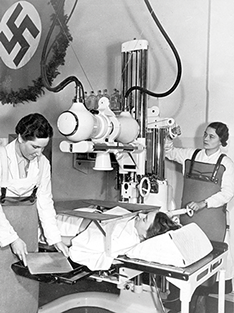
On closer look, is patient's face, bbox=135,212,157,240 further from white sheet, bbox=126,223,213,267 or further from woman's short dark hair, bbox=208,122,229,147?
woman's short dark hair, bbox=208,122,229,147

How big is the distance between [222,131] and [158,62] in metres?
0.48

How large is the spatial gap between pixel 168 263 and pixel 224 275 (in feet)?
1.28

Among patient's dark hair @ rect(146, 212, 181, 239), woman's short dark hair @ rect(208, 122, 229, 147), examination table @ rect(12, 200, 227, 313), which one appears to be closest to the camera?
examination table @ rect(12, 200, 227, 313)

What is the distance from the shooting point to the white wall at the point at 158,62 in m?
1.64

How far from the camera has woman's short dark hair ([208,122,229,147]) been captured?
1636 millimetres

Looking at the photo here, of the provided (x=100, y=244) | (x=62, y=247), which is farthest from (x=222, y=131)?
(x=62, y=247)

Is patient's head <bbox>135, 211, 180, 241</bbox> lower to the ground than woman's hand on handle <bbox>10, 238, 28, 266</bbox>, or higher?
higher

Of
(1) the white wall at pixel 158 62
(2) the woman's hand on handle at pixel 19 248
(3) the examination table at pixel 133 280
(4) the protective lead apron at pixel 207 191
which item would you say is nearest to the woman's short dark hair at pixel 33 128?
(1) the white wall at pixel 158 62

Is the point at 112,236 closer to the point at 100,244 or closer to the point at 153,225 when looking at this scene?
the point at 100,244

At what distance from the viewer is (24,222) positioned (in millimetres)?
1507

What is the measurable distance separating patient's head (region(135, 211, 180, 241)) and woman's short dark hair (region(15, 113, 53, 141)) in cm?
54

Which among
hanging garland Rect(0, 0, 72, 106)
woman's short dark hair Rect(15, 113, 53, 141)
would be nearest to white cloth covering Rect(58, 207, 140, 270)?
woman's short dark hair Rect(15, 113, 53, 141)

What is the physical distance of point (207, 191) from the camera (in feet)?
5.45

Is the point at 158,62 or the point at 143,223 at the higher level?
the point at 158,62
